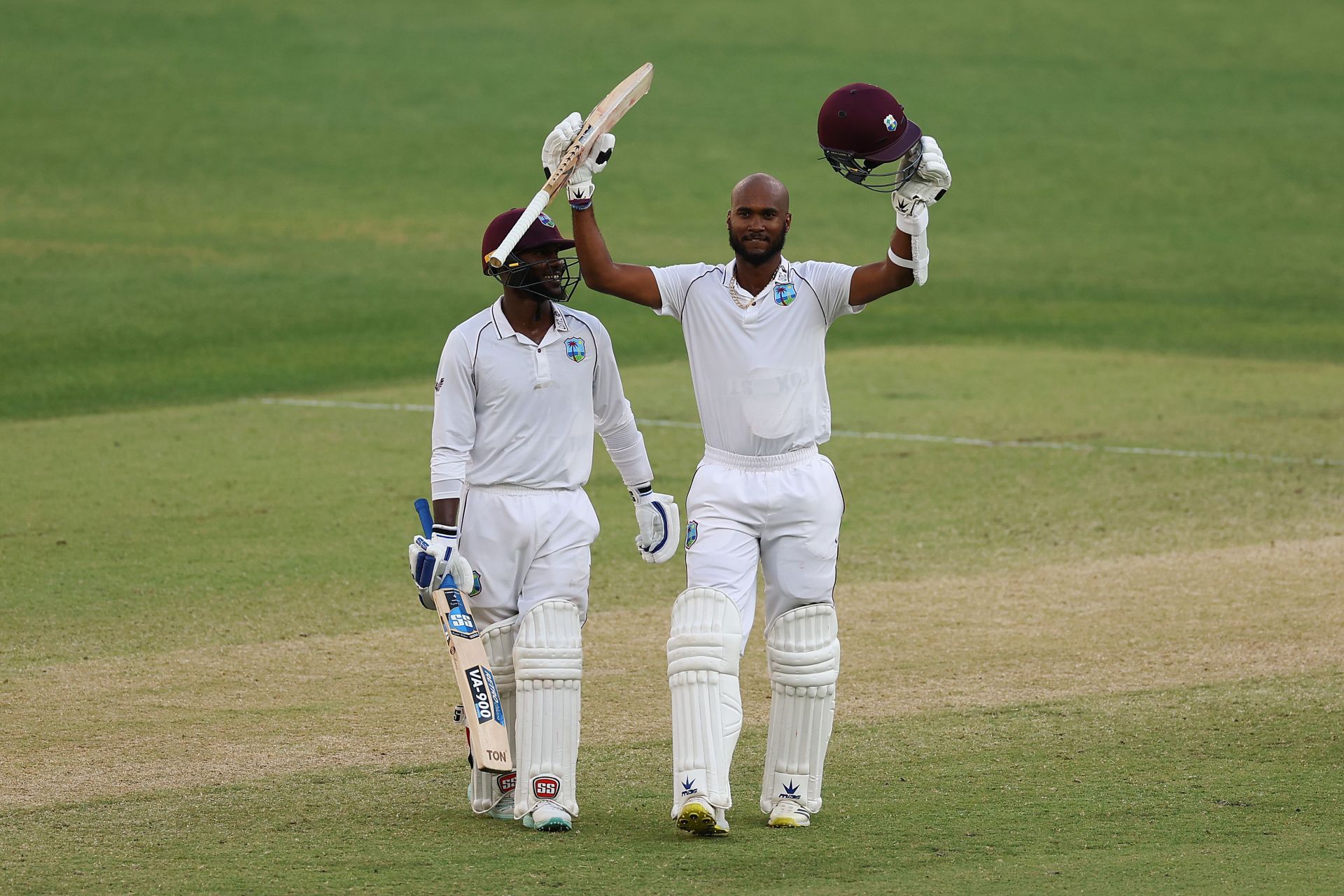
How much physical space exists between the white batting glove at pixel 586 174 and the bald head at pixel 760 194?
442 mm

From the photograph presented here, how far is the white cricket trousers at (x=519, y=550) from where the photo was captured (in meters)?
6.04

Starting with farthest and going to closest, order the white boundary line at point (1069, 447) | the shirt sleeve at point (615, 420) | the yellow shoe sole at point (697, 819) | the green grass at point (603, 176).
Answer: the green grass at point (603, 176) < the white boundary line at point (1069, 447) < the shirt sleeve at point (615, 420) < the yellow shoe sole at point (697, 819)

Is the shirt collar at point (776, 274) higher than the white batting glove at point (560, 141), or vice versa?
the white batting glove at point (560, 141)

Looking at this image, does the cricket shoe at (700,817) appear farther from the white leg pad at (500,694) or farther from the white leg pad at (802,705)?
the white leg pad at (500,694)

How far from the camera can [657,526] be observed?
6391 mm

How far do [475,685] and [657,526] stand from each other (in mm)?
912

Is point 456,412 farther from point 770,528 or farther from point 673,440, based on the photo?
point 673,440

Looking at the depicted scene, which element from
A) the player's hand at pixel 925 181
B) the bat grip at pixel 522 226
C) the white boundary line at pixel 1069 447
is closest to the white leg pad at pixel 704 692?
the bat grip at pixel 522 226

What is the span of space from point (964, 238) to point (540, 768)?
62.1ft

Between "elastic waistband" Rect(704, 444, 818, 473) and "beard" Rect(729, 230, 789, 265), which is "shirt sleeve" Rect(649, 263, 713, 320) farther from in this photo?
"elastic waistband" Rect(704, 444, 818, 473)

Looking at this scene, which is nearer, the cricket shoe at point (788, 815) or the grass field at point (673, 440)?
the cricket shoe at point (788, 815)

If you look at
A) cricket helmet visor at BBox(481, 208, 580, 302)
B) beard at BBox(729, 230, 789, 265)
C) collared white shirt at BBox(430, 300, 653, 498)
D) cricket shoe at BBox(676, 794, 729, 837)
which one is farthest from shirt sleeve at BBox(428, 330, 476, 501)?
cricket shoe at BBox(676, 794, 729, 837)

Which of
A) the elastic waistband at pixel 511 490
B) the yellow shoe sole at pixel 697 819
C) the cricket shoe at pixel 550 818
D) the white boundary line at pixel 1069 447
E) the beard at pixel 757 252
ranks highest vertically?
the beard at pixel 757 252

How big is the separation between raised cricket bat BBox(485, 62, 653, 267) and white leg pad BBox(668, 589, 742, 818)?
4.06 feet
